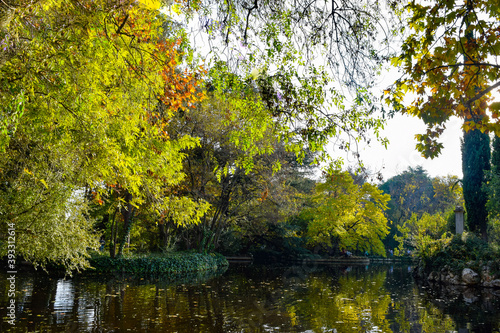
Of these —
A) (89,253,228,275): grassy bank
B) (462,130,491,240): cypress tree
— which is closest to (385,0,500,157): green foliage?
(89,253,228,275): grassy bank

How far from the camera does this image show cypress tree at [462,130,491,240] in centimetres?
2117

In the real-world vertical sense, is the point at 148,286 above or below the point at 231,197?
below

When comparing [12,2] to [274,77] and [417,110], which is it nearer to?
[274,77]

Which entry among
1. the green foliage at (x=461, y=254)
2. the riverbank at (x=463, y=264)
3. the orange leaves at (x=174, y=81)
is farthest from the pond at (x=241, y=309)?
the orange leaves at (x=174, y=81)

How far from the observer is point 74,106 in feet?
18.4

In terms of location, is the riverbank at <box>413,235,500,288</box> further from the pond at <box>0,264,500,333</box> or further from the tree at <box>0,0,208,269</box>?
the tree at <box>0,0,208,269</box>

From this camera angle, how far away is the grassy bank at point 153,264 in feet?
55.6

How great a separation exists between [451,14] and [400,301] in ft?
28.4

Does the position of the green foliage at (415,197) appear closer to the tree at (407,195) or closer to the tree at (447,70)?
the tree at (407,195)

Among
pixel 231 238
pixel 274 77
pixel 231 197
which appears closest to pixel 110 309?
pixel 274 77

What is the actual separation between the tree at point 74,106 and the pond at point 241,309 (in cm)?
167

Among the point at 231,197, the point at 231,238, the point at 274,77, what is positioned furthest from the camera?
the point at 231,238

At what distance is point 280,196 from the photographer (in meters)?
21.6

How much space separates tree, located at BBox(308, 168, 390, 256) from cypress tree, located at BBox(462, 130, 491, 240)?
7302mm
